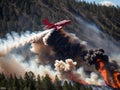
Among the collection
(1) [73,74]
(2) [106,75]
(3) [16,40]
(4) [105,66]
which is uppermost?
(3) [16,40]

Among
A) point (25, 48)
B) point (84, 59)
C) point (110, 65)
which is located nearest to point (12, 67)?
point (25, 48)

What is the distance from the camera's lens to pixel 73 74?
564ft

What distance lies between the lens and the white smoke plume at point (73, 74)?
169 m

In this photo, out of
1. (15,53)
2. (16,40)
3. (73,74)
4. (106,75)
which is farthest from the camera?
(16,40)

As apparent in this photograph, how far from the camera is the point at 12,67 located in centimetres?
17238

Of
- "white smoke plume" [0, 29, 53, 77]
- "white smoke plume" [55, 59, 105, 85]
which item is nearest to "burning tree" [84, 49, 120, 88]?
"white smoke plume" [55, 59, 105, 85]

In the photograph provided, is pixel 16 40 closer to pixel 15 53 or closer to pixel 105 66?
pixel 15 53

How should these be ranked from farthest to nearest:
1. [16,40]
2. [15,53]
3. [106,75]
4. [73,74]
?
1. [16,40]
2. [15,53]
3. [106,75]
4. [73,74]

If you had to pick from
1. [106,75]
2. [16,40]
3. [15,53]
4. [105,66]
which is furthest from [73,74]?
[16,40]

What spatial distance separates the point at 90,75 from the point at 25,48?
35.8 meters

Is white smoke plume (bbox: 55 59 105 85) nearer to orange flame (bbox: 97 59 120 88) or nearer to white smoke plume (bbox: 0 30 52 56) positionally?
orange flame (bbox: 97 59 120 88)

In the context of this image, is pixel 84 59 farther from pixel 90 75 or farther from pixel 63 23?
pixel 63 23

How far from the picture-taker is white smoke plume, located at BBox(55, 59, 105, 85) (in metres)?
169

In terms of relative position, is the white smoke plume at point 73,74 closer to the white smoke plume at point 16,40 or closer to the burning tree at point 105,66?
the burning tree at point 105,66
